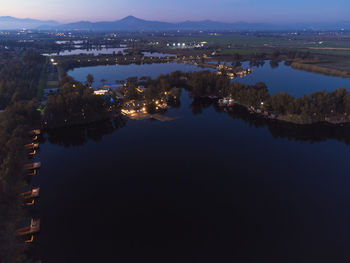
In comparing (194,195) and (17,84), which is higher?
(17,84)

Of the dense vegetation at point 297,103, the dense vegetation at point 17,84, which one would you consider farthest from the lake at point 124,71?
the dense vegetation at point 297,103

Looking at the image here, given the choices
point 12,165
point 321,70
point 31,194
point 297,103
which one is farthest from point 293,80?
point 12,165

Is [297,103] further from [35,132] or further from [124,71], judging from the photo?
[124,71]

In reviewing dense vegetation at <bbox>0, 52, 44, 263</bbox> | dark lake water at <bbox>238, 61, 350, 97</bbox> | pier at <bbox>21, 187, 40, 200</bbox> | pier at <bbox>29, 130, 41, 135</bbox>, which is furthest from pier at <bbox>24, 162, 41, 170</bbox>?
dark lake water at <bbox>238, 61, 350, 97</bbox>

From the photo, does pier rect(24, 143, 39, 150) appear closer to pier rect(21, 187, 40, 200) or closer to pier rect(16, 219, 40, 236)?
pier rect(21, 187, 40, 200)

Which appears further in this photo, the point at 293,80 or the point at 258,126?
the point at 293,80

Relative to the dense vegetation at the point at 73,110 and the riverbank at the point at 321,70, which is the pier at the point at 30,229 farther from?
the riverbank at the point at 321,70

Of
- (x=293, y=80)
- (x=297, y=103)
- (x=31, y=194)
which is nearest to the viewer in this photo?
(x=31, y=194)
